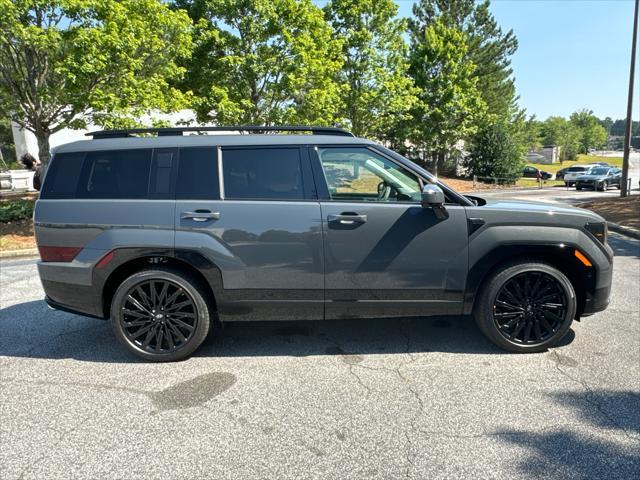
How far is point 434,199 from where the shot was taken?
10.5 feet

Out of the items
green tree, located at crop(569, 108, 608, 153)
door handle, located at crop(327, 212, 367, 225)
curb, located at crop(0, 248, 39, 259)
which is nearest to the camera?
door handle, located at crop(327, 212, 367, 225)

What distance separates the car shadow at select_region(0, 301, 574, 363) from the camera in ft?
12.2

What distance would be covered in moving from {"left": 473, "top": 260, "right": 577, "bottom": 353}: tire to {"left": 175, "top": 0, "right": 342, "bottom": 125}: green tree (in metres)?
12.0

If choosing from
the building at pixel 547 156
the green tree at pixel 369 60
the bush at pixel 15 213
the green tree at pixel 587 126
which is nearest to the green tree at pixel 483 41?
the green tree at pixel 369 60

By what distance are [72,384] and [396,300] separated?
Result: 8.66 feet

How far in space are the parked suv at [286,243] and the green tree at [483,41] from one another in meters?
29.7

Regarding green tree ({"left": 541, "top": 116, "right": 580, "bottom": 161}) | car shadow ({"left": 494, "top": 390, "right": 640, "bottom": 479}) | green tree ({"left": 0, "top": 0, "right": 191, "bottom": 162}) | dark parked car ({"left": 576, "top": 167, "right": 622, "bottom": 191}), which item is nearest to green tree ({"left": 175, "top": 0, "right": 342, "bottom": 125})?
green tree ({"left": 0, "top": 0, "right": 191, "bottom": 162})

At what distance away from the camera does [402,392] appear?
118 inches

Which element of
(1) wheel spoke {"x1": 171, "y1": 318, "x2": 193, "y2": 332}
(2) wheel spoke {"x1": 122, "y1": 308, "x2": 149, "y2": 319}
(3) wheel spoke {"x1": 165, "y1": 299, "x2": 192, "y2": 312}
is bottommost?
(1) wheel spoke {"x1": 171, "y1": 318, "x2": 193, "y2": 332}

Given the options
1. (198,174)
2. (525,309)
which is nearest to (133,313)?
(198,174)

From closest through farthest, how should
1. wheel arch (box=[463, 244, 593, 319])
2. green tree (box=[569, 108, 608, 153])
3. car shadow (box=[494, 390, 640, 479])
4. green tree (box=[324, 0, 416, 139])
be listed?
car shadow (box=[494, 390, 640, 479]), wheel arch (box=[463, 244, 593, 319]), green tree (box=[324, 0, 416, 139]), green tree (box=[569, 108, 608, 153])

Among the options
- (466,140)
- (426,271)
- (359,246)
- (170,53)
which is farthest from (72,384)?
(466,140)

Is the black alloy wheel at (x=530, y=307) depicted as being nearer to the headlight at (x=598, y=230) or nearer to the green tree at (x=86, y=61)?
the headlight at (x=598, y=230)

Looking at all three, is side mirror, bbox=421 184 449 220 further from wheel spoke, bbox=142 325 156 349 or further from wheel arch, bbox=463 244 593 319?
wheel spoke, bbox=142 325 156 349
